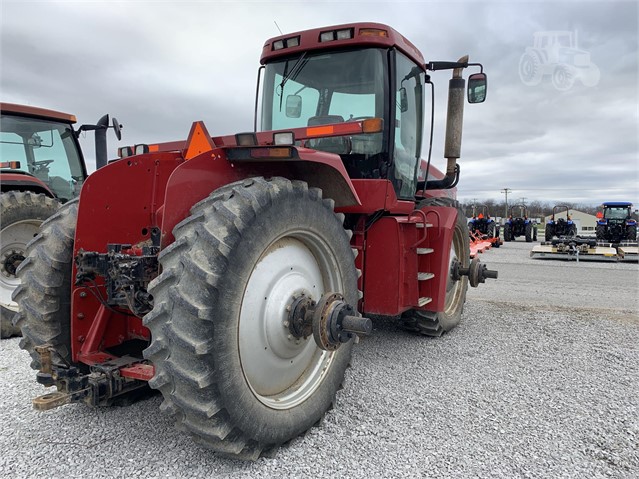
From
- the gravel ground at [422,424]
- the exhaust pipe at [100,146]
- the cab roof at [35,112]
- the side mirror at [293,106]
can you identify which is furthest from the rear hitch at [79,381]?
the cab roof at [35,112]

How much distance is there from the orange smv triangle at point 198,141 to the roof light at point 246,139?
45cm

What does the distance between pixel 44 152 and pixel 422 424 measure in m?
6.06

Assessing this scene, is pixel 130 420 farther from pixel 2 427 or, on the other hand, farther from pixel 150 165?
pixel 150 165

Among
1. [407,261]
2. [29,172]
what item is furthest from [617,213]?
[29,172]

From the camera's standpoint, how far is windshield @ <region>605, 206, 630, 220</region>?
22297 mm

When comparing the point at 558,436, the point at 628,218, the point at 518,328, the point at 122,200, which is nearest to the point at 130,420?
the point at 122,200

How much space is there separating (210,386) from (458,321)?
408 cm

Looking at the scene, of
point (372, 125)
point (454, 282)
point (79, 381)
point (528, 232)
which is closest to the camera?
point (79, 381)

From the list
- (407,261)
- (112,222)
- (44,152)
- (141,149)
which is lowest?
(407,261)

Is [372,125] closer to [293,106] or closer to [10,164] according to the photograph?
[293,106]

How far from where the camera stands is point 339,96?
13.3 feet

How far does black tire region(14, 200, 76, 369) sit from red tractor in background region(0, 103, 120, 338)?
245 centimetres

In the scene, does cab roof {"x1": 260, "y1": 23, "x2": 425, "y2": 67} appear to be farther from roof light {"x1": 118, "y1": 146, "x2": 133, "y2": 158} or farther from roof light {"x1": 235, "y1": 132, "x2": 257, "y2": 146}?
roof light {"x1": 235, "y1": 132, "x2": 257, "y2": 146}

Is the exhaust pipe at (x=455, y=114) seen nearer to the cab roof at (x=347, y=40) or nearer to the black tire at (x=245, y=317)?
the cab roof at (x=347, y=40)
